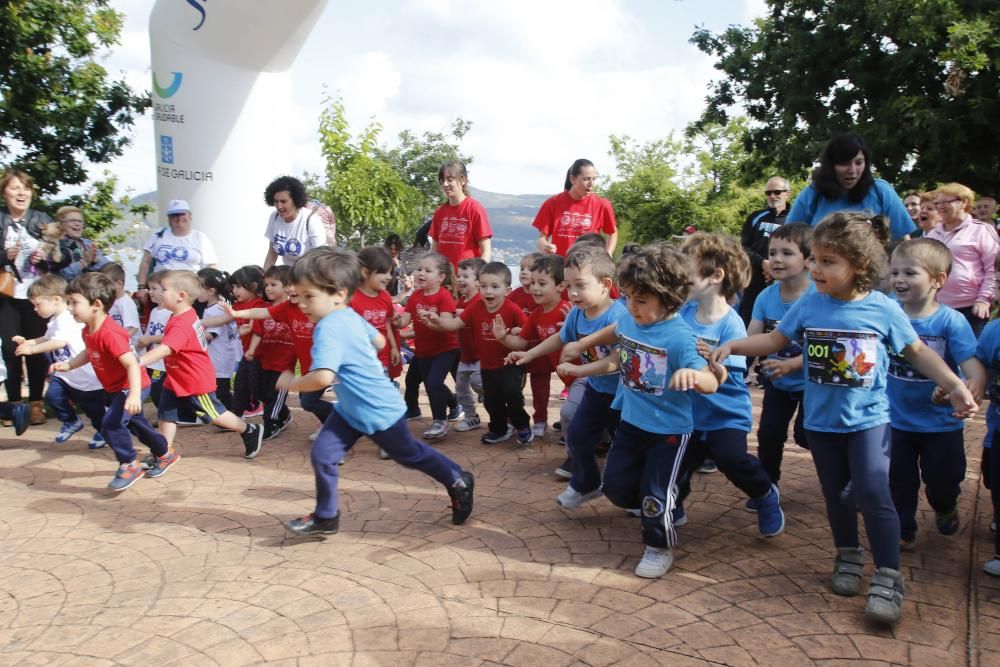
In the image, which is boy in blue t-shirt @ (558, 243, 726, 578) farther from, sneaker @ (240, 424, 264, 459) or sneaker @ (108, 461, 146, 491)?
sneaker @ (108, 461, 146, 491)

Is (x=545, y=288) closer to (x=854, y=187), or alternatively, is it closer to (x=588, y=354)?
(x=588, y=354)

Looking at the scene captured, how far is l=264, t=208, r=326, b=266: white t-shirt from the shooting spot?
22.6 feet

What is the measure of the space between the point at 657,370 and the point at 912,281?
1355mm

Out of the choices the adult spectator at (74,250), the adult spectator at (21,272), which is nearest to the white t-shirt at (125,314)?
the adult spectator at (74,250)

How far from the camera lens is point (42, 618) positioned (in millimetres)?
3516

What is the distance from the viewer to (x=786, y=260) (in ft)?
14.3

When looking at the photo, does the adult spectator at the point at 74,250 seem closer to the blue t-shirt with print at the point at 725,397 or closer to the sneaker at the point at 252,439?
the sneaker at the point at 252,439

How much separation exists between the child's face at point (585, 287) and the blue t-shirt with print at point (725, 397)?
0.75 m

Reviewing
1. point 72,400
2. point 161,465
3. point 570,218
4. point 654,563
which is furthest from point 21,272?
point 654,563

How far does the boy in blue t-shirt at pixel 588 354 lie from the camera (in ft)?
14.7

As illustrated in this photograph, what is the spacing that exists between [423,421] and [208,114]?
15.3 feet

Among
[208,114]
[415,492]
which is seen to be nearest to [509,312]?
[415,492]

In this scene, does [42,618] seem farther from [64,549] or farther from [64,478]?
[64,478]

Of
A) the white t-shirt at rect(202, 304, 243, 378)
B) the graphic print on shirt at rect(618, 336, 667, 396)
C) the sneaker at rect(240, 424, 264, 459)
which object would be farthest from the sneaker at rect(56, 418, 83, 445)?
the graphic print on shirt at rect(618, 336, 667, 396)
